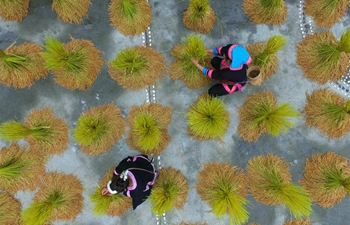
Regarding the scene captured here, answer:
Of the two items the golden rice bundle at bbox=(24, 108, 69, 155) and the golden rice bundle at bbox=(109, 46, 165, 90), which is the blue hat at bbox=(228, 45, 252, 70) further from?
the golden rice bundle at bbox=(24, 108, 69, 155)

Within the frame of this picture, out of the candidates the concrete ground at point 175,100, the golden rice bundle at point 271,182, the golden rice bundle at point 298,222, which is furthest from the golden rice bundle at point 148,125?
the golden rice bundle at point 298,222

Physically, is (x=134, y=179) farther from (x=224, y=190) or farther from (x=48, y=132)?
(x=48, y=132)

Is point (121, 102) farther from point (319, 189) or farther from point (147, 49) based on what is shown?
point (319, 189)

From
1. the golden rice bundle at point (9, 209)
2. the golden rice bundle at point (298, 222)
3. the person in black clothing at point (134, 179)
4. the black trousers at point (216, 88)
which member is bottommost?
the golden rice bundle at point (298, 222)

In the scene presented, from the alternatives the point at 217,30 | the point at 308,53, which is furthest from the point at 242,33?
the point at 308,53

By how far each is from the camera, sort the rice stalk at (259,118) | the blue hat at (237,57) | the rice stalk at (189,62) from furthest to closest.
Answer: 1. the rice stalk at (189,62)
2. the rice stalk at (259,118)
3. the blue hat at (237,57)

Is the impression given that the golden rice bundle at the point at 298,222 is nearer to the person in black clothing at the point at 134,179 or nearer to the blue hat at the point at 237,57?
the person in black clothing at the point at 134,179

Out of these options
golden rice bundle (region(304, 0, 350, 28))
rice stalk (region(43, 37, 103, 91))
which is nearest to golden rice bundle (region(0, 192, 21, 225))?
rice stalk (region(43, 37, 103, 91))
